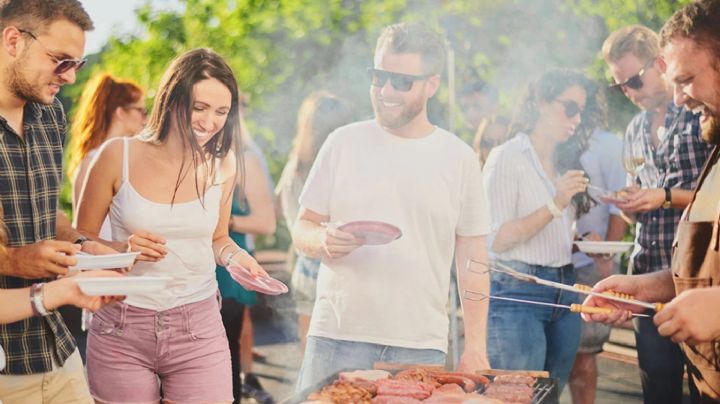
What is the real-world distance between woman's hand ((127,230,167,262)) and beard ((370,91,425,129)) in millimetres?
888

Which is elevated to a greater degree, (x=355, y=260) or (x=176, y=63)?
(x=176, y=63)

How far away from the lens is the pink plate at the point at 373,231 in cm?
297

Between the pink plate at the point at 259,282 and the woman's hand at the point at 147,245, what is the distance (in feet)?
1.15

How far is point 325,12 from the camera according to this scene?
663 centimetres

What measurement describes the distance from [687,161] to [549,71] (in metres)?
0.79

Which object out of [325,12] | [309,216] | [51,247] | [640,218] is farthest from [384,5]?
[51,247]

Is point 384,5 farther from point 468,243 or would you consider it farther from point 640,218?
point 468,243

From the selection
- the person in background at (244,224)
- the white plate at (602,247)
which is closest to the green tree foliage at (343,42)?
the person in background at (244,224)

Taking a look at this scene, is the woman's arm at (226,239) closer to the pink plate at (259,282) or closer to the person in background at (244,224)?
the pink plate at (259,282)

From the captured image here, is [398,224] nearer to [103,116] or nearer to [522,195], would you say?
[522,195]

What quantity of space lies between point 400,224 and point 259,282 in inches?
20.7

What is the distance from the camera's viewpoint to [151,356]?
2.89m

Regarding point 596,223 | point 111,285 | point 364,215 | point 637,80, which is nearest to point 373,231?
point 364,215

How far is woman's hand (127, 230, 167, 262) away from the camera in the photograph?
2748mm
